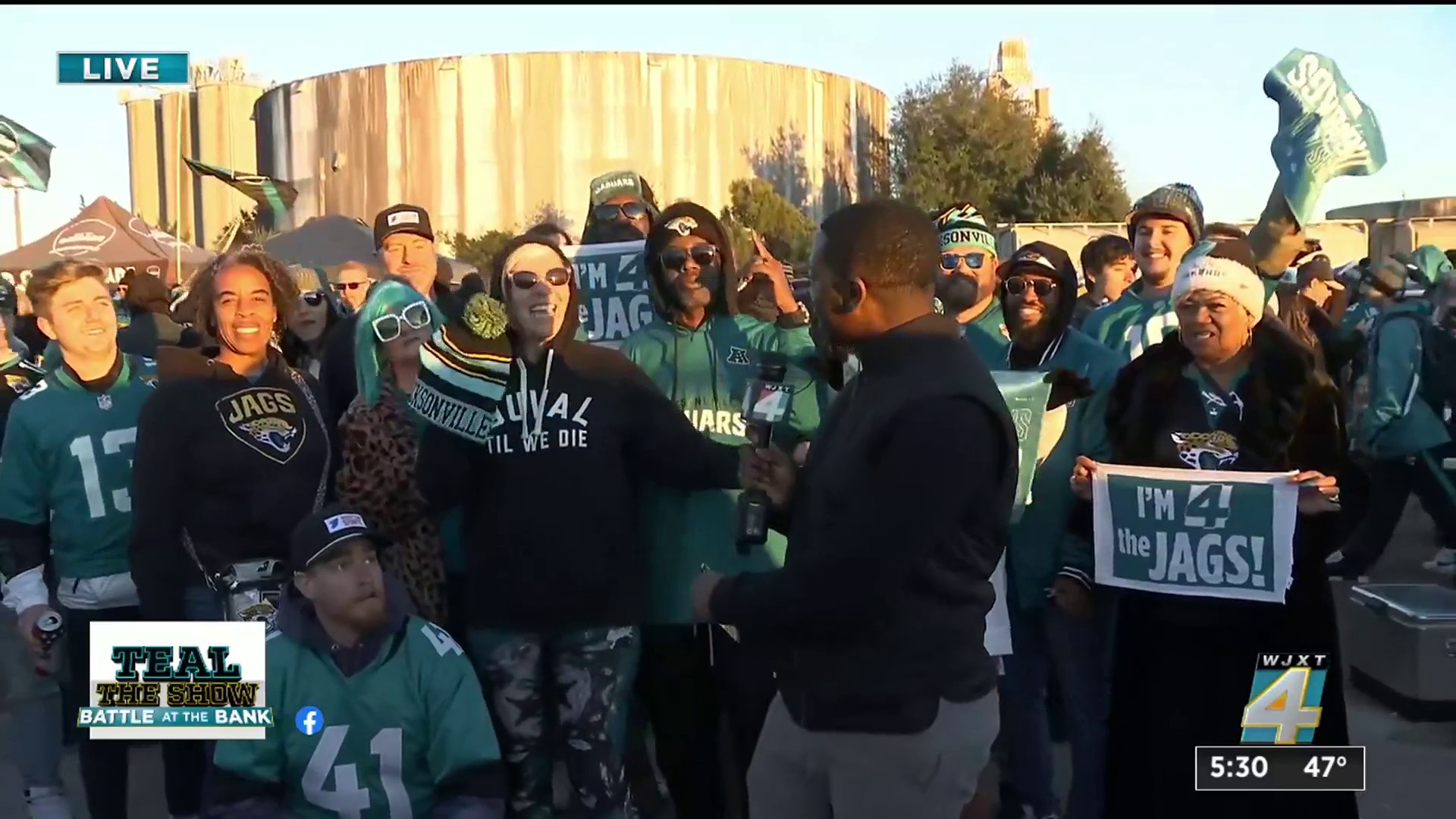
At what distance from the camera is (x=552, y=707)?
12.4ft

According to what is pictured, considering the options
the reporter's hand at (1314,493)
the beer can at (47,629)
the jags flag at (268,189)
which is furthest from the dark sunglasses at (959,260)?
the jags flag at (268,189)

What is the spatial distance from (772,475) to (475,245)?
5051 cm

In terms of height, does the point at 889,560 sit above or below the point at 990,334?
below

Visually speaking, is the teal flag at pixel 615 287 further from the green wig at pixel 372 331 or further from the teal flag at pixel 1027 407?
the teal flag at pixel 1027 407

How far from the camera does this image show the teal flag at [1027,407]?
392 cm

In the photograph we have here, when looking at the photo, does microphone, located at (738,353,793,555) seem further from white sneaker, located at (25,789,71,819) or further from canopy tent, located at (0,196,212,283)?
canopy tent, located at (0,196,212,283)

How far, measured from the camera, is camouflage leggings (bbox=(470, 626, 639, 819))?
146 inches

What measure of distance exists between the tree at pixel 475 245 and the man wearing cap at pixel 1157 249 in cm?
4160

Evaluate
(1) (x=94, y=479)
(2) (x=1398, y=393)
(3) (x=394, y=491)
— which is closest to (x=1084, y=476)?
(3) (x=394, y=491)

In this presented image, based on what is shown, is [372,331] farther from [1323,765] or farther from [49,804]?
[1323,765]

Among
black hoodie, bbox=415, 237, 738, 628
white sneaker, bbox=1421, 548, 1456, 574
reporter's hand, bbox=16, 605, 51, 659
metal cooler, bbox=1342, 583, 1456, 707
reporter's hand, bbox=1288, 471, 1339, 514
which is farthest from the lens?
white sneaker, bbox=1421, 548, 1456, 574

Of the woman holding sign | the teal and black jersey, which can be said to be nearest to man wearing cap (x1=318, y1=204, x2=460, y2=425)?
the teal and black jersey

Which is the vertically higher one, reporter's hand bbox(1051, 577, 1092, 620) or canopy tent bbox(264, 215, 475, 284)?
canopy tent bbox(264, 215, 475, 284)

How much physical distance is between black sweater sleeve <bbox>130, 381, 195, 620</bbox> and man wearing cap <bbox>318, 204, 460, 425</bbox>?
75 centimetres
